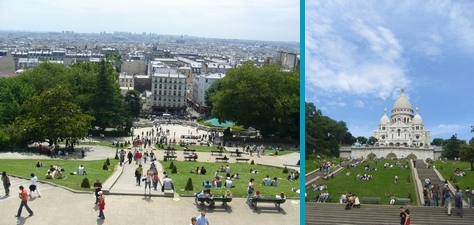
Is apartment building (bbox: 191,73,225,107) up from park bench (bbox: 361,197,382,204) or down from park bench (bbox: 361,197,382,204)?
up

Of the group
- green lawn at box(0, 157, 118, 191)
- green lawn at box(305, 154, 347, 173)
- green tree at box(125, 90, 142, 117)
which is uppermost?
green tree at box(125, 90, 142, 117)

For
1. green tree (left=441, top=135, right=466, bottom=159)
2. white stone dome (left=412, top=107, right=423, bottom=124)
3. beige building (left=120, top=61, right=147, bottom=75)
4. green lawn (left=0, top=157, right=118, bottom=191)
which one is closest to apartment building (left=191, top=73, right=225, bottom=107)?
beige building (left=120, top=61, right=147, bottom=75)

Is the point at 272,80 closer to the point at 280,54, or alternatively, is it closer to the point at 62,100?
the point at 62,100

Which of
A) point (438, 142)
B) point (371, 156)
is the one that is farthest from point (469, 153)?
point (371, 156)

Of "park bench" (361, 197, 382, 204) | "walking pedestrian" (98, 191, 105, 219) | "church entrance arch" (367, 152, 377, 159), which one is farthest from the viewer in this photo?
"church entrance arch" (367, 152, 377, 159)

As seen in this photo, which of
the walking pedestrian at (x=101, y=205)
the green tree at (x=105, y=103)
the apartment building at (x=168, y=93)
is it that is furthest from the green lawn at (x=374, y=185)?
the apartment building at (x=168, y=93)

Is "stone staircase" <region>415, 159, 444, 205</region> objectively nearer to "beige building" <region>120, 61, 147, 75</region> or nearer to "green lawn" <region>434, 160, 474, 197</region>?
"green lawn" <region>434, 160, 474, 197</region>

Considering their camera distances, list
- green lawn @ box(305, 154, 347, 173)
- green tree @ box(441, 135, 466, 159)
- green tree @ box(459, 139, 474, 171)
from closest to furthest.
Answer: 1. green tree @ box(459, 139, 474, 171)
2. green tree @ box(441, 135, 466, 159)
3. green lawn @ box(305, 154, 347, 173)

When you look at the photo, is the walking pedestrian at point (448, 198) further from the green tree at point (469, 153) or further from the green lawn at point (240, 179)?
the green tree at point (469, 153)

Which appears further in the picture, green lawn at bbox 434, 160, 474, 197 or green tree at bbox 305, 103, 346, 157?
green tree at bbox 305, 103, 346, 157
